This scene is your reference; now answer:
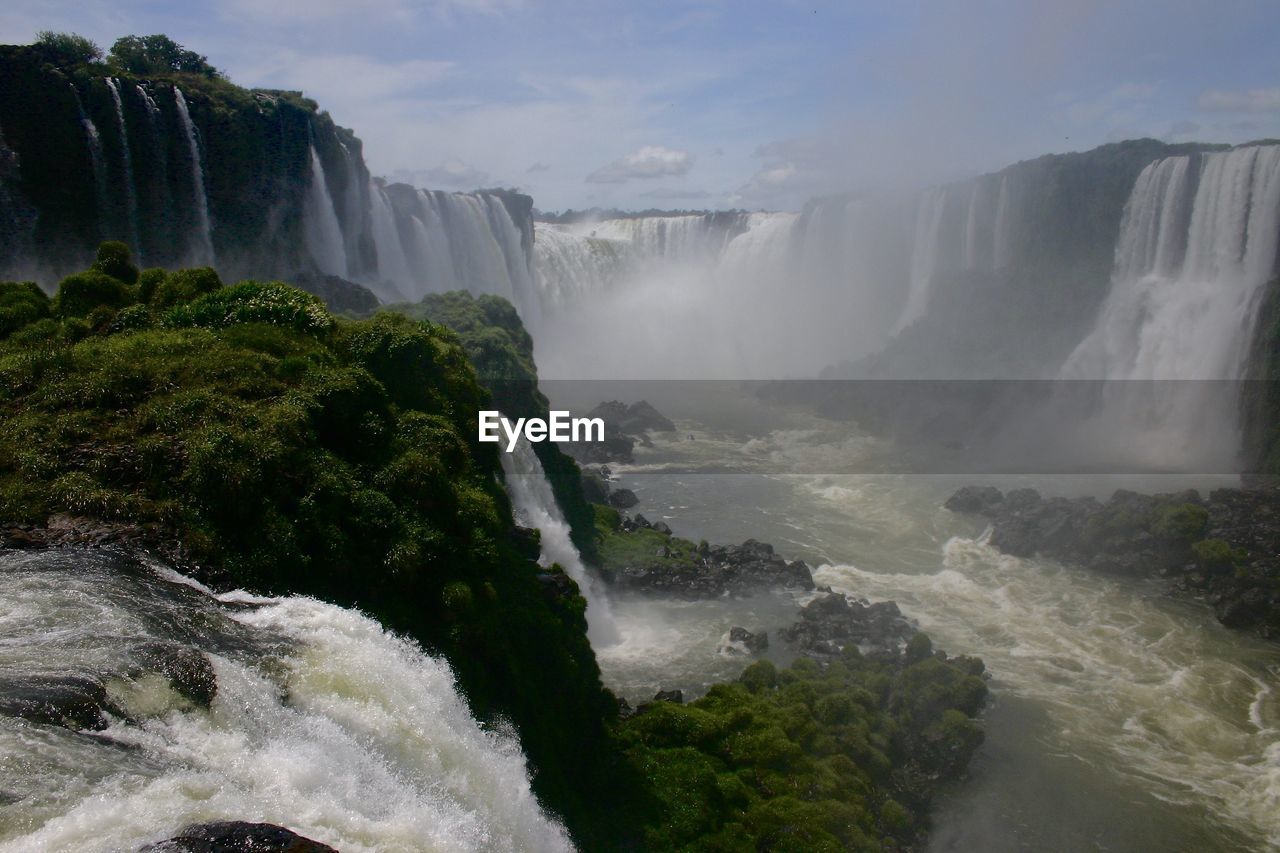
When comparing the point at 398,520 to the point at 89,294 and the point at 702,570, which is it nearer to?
the point at 89,294

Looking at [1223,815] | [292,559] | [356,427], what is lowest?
[1223,815]

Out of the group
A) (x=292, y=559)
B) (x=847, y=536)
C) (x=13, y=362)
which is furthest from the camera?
(x=847, y=536)

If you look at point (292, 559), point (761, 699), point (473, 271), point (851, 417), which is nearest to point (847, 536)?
point (761, 699)

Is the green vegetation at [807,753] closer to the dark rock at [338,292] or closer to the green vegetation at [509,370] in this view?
the green vegetation at [509,370]

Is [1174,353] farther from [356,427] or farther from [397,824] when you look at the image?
[397,824]

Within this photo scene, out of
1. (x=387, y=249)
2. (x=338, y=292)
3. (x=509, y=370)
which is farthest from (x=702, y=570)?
(x=387, y=249)

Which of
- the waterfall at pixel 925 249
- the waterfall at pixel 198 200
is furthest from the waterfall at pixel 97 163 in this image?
the waterfall at pixel 925 249
